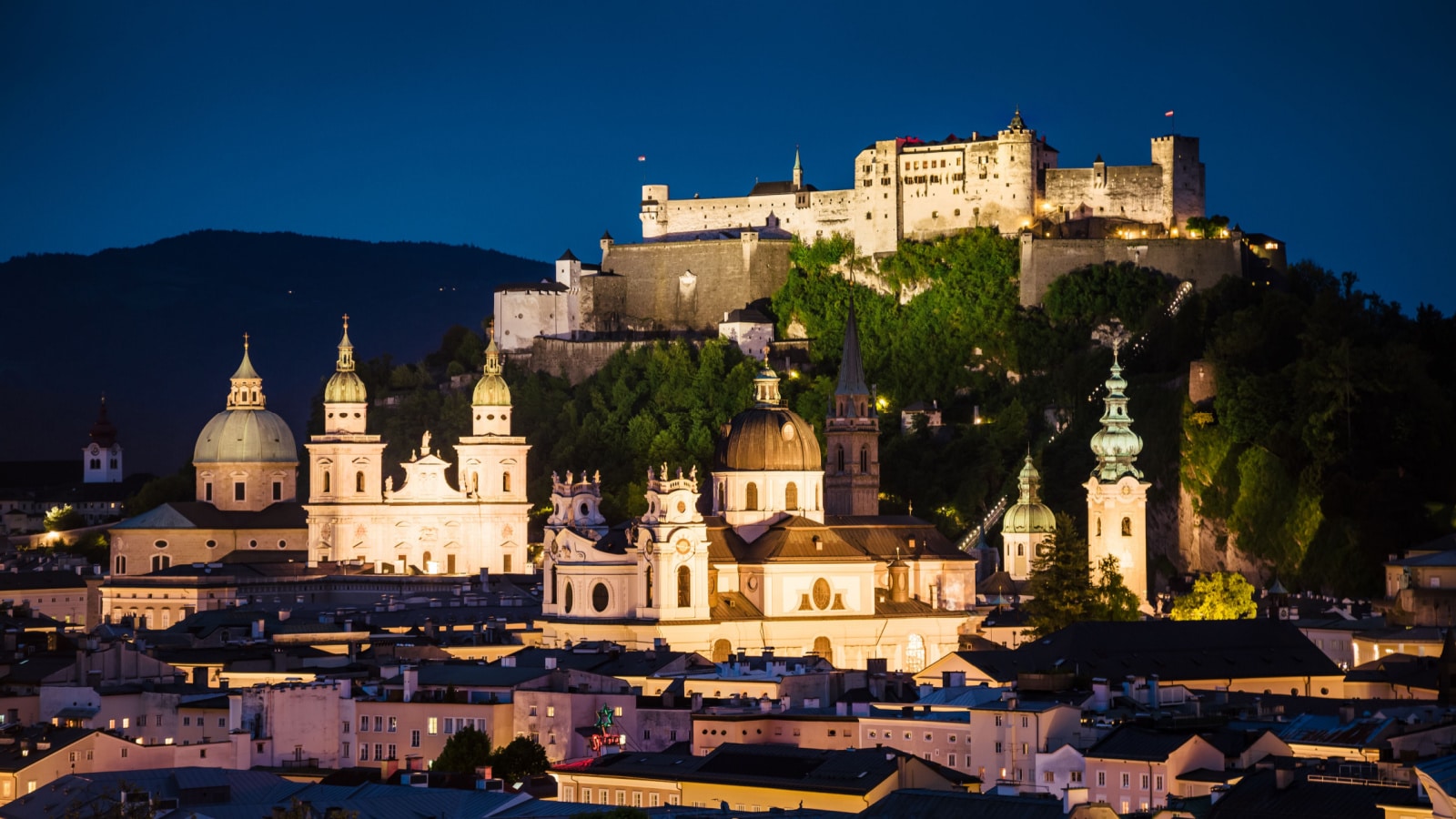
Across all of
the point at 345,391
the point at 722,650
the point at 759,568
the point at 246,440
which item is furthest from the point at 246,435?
the point at 722,650

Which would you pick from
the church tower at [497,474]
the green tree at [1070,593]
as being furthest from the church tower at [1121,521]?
the church tower at [497,474]

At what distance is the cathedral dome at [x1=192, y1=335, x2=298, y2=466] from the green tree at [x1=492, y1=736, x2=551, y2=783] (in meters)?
69.4

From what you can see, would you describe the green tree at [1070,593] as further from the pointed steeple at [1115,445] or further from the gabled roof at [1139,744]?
the gabled roof at [1139,744]

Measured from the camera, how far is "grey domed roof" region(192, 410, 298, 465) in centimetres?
13900

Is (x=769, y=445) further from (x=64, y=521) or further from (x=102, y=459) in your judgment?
(x=102, y=459)

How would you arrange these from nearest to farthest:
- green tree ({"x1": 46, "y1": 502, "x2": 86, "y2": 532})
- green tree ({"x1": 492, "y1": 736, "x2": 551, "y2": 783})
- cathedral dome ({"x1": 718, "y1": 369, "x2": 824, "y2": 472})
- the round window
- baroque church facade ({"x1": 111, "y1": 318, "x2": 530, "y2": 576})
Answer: green tree ({"x1": 492, "y1": 736, "x2": 551, "y2": 783}) → the round window → cathedral dome ({"x1": 718, "y1": 369, "x2": 824, "y2": 472}) → baroque church facade ({"x1": 111, "y1": 318, "x2": 530, "y2": 576}) → green tree ({"x1": 46, "y1": 502, "x2": 86, "y2": 532})

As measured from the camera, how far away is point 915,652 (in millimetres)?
104062

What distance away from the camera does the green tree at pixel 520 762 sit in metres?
69.2

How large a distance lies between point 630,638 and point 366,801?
126 feet

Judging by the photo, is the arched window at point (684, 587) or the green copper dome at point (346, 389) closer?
the arched window at point (684, 587)

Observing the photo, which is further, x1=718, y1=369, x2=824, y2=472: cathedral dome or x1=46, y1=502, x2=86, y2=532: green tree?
x1=46, y1=502, x2=86, y2=532: green tree

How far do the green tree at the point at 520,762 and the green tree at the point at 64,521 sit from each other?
10133 centimetres

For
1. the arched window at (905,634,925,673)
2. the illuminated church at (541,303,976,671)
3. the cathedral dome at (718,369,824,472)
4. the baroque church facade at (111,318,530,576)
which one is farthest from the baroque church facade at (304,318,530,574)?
the arched window at (905,634,925,673)

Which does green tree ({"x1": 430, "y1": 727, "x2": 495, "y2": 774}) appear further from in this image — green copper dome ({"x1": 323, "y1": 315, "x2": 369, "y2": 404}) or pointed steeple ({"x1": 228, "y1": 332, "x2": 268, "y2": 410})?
pointed steeple ({"x1": 228, "y1": 332, "x2": 268, "y2": 410})
